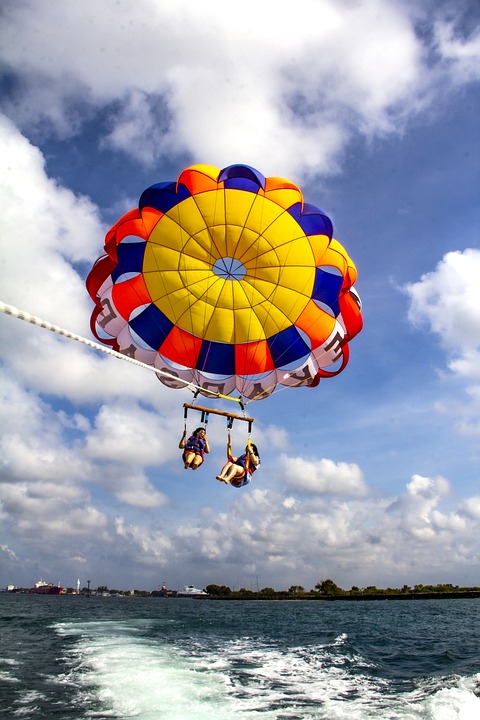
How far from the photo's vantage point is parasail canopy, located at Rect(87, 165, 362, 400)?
9.95 metres

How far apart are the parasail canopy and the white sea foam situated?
5435mm

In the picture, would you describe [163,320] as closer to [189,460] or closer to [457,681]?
[189,460]

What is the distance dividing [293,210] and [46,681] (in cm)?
1024

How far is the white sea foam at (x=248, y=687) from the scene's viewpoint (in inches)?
289

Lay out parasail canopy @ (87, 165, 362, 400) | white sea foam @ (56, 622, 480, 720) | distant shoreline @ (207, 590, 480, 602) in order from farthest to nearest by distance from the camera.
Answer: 1. distant shoreline @ (207, 590, 480, 602)
2. parasail canopy @ (87, 165, 362, 400)
3. white sea foam @ (56, 622, 480, 720)

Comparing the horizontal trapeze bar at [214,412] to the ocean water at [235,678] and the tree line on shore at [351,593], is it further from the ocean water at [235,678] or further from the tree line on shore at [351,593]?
the tree line on shore at [351,593]

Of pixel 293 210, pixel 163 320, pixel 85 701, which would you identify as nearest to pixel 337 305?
pixel 293 210

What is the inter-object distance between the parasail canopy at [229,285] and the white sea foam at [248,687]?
5.43m

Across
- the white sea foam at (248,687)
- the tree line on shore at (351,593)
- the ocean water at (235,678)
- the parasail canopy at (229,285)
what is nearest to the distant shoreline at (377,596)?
the tree line on shore at (351,593)

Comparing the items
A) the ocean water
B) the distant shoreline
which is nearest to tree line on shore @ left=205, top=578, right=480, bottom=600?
the distant shoreline

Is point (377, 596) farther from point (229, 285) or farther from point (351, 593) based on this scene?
point (229, 285)

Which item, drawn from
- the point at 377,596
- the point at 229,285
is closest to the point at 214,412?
the point at 229,285

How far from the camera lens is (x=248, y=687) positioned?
905cm

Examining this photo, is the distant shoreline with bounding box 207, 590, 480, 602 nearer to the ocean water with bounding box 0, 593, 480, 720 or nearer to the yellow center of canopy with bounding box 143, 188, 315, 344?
the ocean water with bounding box 0, 593, 480, 720
